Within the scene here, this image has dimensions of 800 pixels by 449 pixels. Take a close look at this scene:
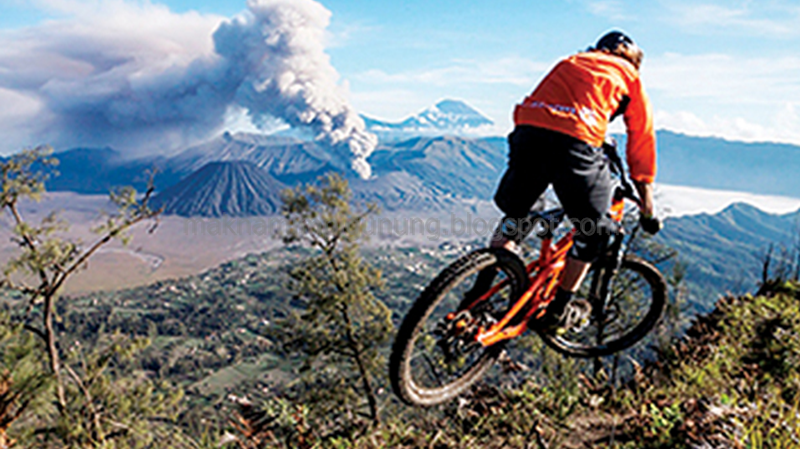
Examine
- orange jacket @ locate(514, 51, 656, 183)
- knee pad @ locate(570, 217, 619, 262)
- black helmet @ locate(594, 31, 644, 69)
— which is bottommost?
knee pad @ locate(570, 217, 619, 262)

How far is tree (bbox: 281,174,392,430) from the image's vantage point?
2044 cm

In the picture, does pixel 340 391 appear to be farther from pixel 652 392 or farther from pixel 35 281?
pixel 652 392

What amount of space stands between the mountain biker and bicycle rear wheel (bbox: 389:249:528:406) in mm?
281

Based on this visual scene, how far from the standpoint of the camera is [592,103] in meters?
3.44

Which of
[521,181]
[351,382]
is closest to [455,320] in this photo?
[521,181]

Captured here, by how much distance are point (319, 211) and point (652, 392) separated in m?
18.0

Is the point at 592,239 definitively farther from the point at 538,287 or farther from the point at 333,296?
the point at 333,296

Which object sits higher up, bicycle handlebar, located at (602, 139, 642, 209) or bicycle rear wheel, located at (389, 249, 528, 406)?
bicycle handlebar, located at (602, 139, 642, 209)

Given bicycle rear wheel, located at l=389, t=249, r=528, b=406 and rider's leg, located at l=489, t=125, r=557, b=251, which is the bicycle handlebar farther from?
bicycle rear wheel, located at l=389, t=249, r=528, b=406

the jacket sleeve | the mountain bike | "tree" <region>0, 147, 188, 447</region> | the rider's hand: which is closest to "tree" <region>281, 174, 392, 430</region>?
"tree" <region>0, 147, 188, 447</region>

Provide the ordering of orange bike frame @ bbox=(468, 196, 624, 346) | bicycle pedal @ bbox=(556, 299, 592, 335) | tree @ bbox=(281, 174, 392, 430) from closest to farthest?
1. orange bike frame @ bbox=(468, 196, 624, 346)
2. bicycle pedal @ bbox=(556, 299, 592, 335)
3. tree @ bbox=(281, 174, 392, 430)

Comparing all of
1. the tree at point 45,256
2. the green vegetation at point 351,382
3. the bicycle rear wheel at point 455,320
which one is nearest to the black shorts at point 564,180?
the bicycle rear wheel at point 455,320

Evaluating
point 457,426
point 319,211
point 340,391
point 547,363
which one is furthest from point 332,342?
point 457,426

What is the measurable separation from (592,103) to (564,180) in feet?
1.93
